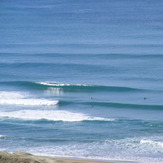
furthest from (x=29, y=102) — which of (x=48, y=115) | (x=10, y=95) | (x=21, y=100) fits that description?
(x=48, y=115)

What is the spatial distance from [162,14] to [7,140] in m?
61.6

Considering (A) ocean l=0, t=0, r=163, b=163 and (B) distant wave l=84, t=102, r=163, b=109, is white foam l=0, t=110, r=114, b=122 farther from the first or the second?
(B) distant wave l=84, t=102, r=163, b=109

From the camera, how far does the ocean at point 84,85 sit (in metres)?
44.4

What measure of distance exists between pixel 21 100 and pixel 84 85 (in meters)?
6.73

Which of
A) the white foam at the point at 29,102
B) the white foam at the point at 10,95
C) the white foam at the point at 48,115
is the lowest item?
the white foam at the point at 48,115

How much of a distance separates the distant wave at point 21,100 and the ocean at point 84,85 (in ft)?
0.27

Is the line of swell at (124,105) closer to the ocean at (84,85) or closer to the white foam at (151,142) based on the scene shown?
the ocean at (84,85)

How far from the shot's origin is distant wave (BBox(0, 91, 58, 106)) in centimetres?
5469

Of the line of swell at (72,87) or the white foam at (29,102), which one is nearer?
the white foam at (29,102)

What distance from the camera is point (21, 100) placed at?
2195 inches

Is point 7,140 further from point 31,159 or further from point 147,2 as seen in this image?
point 147,2

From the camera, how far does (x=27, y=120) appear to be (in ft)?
164

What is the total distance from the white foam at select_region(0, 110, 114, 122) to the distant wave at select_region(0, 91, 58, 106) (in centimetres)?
228

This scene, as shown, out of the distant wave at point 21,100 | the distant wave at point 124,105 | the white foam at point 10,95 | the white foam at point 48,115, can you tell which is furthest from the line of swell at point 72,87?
the white foam at point 48,115
